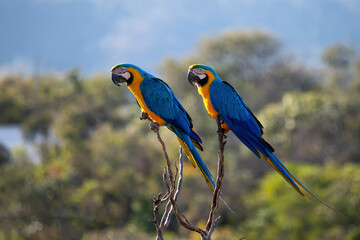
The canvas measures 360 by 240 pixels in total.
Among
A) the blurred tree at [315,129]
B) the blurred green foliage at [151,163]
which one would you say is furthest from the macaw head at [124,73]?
the blurred tree at [315,129]

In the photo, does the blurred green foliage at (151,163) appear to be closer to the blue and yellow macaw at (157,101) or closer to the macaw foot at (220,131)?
the blue and yellow macaw at (157,101)

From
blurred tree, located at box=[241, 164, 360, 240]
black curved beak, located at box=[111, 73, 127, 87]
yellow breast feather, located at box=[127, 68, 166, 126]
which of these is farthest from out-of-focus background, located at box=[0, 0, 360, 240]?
black curved beak, located at box=[111, 73, 127, 87]

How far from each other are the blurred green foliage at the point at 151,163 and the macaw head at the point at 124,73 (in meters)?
10.8

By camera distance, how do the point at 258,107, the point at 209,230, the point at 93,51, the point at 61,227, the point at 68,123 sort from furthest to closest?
1. the point at 93,51
2. the point at 258,107
3. the point at 68,123
4. the point at 61,227
5. the point at 209,230

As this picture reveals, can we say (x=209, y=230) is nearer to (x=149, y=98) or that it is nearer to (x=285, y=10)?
(x=149, y=98)

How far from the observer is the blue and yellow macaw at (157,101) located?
3602mm

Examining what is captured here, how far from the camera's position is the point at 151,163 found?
21078 mm

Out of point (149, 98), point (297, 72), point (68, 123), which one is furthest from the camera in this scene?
point (297, 72)

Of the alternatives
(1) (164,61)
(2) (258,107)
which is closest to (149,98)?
(2) (258,107)

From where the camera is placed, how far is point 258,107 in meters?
30.7

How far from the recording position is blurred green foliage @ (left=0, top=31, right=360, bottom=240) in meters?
15.6

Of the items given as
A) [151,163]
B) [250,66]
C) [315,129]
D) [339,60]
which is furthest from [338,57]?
[151,163]

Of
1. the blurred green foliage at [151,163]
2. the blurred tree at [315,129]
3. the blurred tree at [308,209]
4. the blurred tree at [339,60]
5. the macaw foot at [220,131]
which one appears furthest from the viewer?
the blurred tree at [339,60]

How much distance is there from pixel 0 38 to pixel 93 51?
59.2ft
